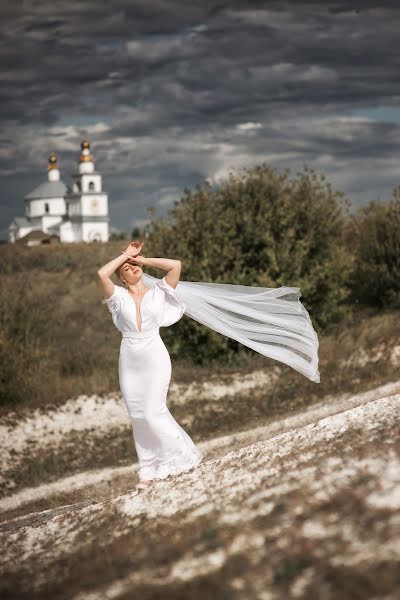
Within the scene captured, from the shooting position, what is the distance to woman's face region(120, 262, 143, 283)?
34.1 ft

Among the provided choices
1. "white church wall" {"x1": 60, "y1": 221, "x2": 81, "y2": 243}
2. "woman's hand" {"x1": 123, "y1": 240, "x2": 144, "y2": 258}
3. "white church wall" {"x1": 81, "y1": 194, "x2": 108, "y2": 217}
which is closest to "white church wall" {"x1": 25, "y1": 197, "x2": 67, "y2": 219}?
"white church wall" {"x1": 60, "y1": 221, "x2": 81, "y2": 243}

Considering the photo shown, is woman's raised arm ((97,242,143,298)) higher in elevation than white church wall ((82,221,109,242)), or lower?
higher

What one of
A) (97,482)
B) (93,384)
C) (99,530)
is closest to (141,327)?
(99,530)

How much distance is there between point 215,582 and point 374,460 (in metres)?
2.26

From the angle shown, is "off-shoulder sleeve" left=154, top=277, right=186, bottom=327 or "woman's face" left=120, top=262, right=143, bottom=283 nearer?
"woman's face" left=120, top=262, right=143, bottom=283

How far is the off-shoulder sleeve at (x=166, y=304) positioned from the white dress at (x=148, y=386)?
0.07 ft

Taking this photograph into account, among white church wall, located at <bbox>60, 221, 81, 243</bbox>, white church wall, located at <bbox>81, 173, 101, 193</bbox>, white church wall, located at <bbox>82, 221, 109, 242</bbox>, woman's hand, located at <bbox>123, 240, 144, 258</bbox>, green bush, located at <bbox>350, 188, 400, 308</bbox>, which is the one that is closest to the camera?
woman's hand, located at <bbox>123, 240, 144, 258</bbox>

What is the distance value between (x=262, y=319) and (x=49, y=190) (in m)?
139

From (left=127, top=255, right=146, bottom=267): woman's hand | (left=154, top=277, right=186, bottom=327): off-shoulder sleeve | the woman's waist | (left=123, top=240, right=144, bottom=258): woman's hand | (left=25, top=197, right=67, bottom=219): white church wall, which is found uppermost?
(left=123, top=240, right=144, bottom=258): woman's hand

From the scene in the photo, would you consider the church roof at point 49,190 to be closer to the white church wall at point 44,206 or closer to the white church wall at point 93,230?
the white church wall at point 44,206

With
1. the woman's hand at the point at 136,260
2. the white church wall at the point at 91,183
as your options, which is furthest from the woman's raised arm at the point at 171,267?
the white church wall at the point at 91,183

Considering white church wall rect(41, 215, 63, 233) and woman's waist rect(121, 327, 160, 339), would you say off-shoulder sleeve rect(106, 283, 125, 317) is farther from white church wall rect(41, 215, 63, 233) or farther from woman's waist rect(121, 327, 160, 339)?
white church wall rect(41, 215, 63, 233)

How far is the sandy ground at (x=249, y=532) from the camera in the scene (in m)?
6.00

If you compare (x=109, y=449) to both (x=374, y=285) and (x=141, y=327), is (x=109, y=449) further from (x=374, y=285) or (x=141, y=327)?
(x=374, y=285)
